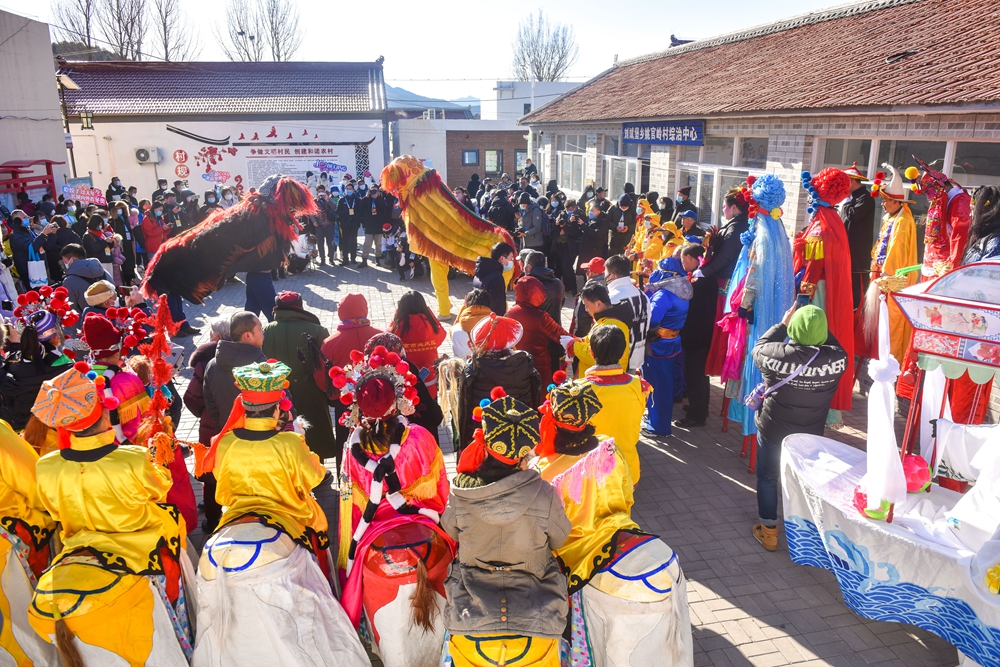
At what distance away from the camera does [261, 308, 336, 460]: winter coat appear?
16.2ft

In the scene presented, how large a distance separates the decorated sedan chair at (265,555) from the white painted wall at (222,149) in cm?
2046

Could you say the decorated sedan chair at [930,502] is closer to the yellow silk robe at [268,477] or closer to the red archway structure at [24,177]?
the yellow silk robe at [268,477]

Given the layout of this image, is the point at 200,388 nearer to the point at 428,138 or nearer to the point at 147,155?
the point at 147,155

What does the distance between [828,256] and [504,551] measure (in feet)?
14.6

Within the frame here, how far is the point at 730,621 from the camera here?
3.85 metres

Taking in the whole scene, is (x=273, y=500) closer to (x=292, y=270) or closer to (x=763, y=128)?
(x=763, y=128)

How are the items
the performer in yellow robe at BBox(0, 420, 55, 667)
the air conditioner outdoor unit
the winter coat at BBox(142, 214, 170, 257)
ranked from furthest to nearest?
1. the air conditioner outdoor unit
2. the winter coat at BBox(142, 214, 170, 257)
3. the performer in yellow robe at BBox(0, 420, 55, 667)

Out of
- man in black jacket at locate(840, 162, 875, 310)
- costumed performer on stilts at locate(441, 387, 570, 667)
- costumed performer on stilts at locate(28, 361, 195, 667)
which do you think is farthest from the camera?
man in black jacket at locate(840, 162, 875, 310)

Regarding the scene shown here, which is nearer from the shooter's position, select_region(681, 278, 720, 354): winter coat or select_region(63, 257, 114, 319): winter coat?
select_region(681, 278, 720, 354): winter coat

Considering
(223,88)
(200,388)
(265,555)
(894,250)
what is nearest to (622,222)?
(894,250)

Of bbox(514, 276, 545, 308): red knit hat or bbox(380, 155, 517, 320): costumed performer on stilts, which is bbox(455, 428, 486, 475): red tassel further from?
bbox(380, 155, 517, 320): costumed performer on stilts

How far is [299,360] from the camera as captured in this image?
16.1 feet

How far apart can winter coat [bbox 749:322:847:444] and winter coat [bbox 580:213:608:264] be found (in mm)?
7112

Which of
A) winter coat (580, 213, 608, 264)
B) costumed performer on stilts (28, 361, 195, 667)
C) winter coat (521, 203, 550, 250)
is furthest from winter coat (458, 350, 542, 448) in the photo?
winter coat (521, 203, 550, 250)
